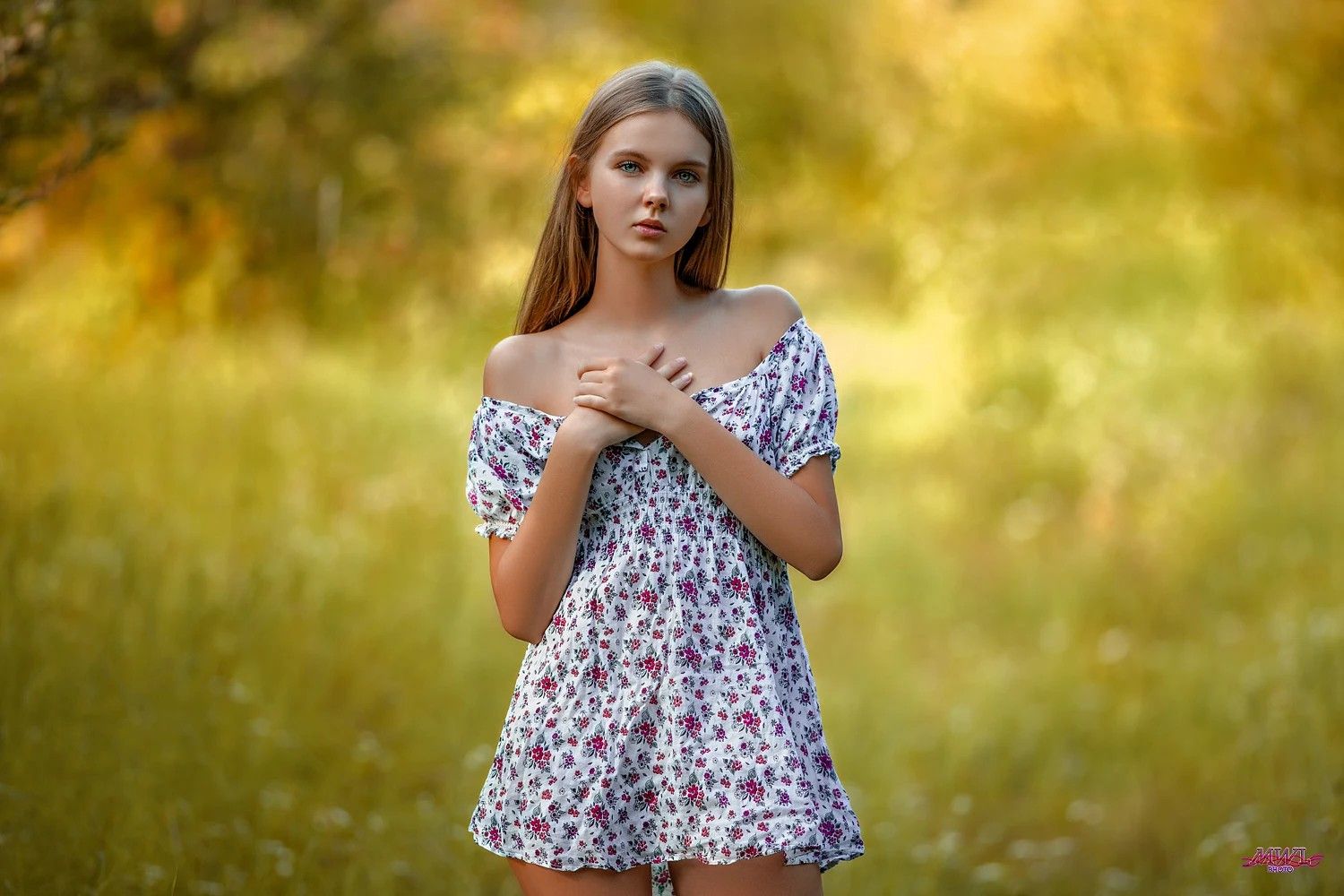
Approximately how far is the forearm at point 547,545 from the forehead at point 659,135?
0.40 m

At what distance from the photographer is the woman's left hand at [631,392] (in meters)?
1.85

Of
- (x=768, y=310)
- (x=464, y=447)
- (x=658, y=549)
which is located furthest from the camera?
(x=464, y=447)

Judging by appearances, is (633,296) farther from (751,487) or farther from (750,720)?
(750,720)

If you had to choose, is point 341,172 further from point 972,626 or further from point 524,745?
point 524,745

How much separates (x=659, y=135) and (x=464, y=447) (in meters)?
4.15

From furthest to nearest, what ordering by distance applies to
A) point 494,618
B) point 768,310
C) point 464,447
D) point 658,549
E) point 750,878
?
point 464,447 < point 494,618 < point 768,310 < point 658,549 < point 750,878

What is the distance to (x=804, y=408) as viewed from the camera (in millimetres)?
1969

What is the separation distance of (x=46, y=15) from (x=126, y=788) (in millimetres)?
1510

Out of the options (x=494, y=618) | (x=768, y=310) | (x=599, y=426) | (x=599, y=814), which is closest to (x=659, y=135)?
(x=768, y=310)

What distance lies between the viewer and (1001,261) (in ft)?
27.5

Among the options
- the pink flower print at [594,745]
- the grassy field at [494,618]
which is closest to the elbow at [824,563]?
the pink flower print at [594,745]

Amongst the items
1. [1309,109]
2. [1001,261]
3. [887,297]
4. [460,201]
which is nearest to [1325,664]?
[1309,109]

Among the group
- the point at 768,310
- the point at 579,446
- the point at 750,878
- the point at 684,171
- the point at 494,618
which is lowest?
the point at 750,878

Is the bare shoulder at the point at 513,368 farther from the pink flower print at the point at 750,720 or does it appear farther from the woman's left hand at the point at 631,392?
the pink flower print at the point at 750,720
